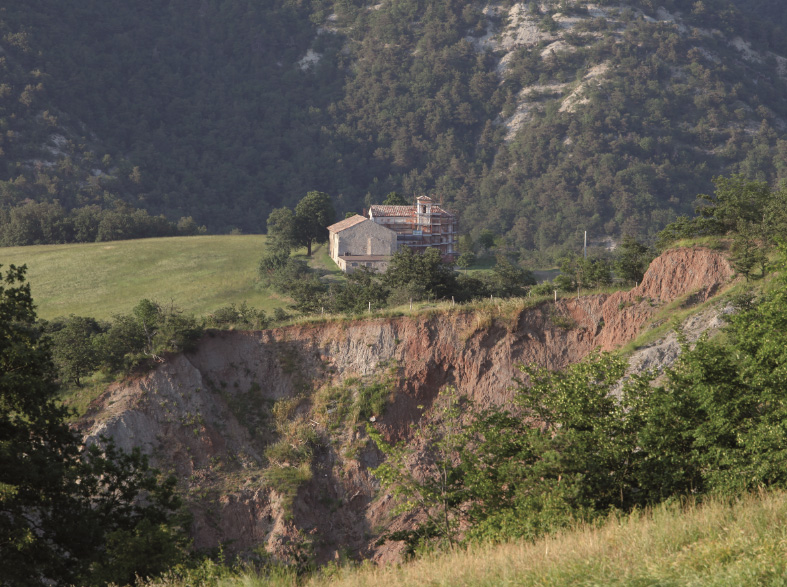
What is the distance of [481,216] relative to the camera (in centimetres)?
19612

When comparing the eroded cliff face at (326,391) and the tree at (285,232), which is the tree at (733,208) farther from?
the tree at (285,232)

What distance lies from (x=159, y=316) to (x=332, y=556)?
17222 millimetres

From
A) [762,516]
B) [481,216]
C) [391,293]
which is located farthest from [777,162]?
[762,516]

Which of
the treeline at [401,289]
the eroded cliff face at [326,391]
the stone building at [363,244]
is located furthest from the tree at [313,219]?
the eroded cliff face at [326,391]

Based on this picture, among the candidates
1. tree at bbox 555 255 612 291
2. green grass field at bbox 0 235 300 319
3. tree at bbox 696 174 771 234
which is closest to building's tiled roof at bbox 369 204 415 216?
green grass field at bbox 0 235 300 319

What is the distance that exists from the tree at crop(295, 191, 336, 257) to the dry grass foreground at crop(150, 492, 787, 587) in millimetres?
80424

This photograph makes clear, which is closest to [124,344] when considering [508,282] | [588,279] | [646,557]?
[588,279]

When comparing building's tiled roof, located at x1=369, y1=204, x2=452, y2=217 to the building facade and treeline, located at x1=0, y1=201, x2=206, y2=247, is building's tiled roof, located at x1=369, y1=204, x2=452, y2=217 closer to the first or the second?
the building facade

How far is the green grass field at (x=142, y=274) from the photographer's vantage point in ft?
235

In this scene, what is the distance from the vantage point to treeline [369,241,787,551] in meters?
19.9

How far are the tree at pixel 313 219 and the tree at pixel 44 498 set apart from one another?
73.4 m

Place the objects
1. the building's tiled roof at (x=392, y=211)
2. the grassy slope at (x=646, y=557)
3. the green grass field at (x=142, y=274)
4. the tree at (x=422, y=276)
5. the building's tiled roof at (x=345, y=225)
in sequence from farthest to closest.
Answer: the building's tiled roof at (x=392, y=211) → the building's tiled roof at (x=345, y=225) → the green grass field at (x=142, y=274) → the tree at (x=422, y=276) → the grassy slope at (x=646, y=557)

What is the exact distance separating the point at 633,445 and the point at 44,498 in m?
16.0

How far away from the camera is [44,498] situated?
20984 millimetres
